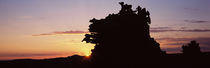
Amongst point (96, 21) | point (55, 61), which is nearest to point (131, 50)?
point (96, 21)

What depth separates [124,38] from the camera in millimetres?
25656

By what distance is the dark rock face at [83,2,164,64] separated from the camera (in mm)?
25688

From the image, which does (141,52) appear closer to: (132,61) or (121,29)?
(132,61)

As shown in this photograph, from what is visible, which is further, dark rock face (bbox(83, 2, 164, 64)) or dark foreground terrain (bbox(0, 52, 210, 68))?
dark foreground terrain (bbox(0, 52, 210, 68))

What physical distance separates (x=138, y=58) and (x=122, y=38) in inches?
91.6

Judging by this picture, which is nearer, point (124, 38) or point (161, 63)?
point (124, 38)

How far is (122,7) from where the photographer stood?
26.6 metres

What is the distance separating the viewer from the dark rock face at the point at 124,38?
84.3 feet

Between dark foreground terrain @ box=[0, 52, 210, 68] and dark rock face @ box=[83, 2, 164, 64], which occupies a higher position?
dark rock face @ box=[83, 2, 164, 64]

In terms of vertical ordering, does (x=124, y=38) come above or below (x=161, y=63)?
above

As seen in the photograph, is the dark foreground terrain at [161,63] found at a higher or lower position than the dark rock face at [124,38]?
lower

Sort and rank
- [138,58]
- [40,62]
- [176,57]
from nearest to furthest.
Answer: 1. [138,58]
2. [176,57]
3. [40,62]

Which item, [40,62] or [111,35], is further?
[40,62]

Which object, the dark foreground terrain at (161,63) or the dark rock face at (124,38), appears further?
the dark foreground terrain at (161,63)
